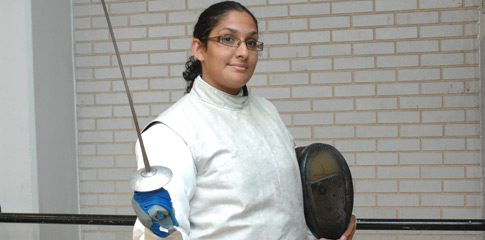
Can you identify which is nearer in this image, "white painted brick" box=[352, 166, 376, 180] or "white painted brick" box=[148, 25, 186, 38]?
"white painted brick" box=[352, 166, 376, 180]

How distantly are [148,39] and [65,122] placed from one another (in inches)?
25.6

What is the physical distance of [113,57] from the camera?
11.2 feet

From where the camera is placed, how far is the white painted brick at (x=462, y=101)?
3.04m

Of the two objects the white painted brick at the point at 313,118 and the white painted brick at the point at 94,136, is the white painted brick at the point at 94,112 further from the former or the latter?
the white painted brick at the point at 313,118

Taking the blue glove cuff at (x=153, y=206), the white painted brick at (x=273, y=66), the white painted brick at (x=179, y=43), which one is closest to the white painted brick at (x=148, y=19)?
A: the white painted brick at (x=179, y=43)

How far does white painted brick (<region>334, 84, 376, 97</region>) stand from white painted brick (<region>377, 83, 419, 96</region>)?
0.13 ft

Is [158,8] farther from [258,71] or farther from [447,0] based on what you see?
[447,0]

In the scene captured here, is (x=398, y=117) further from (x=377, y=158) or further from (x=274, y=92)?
(x=274, y=92)

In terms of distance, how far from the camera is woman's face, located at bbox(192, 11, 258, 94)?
1.50 meters

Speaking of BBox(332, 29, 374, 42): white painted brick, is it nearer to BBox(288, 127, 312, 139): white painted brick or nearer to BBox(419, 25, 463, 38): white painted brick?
BBox(419, 25, 463, 38): white painted brick

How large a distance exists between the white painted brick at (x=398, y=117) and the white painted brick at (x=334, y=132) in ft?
0.53

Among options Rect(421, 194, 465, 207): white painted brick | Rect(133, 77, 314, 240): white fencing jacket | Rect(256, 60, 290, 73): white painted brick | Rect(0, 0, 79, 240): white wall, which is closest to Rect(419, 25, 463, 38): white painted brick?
Rect(256, 60, 290, 73): white painted brick

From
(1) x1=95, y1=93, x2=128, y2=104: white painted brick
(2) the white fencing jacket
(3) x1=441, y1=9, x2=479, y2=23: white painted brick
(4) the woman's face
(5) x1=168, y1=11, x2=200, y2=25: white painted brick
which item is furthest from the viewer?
(1) x1=95, y1=93, x2=128, y2=104: white painted brick

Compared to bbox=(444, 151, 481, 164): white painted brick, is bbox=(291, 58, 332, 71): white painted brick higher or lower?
higher
